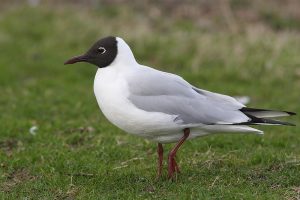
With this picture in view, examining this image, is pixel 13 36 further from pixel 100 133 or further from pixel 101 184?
pixel 101 184

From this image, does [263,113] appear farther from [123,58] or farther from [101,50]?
[101,50]

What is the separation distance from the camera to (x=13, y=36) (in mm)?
13828

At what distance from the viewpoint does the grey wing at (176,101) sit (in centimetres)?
559

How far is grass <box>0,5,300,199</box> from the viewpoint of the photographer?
581cm

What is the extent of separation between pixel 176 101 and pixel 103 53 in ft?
2.73

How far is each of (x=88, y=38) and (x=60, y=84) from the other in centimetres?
266

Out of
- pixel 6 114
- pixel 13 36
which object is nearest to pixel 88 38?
pixel 13 36

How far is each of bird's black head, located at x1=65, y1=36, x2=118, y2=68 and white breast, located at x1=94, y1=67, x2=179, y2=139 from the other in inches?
9.7

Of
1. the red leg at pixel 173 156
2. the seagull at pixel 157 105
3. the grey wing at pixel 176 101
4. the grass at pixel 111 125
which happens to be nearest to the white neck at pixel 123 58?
the seagull at pixel 157 105

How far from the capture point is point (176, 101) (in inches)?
223

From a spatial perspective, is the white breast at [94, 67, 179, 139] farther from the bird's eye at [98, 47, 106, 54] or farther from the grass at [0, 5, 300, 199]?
the grass at [0, 5, 300, 199]

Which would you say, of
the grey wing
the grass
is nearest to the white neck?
the grey wing

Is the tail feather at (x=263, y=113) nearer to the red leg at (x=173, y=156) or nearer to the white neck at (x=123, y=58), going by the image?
the red leg at (x=173, y=156)

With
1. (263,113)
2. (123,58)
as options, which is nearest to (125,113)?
(123,58)
